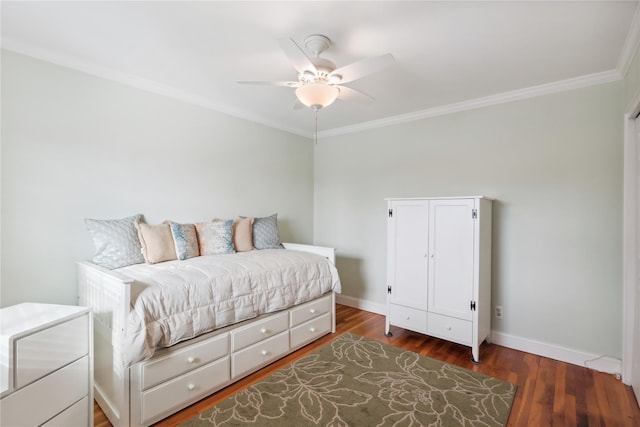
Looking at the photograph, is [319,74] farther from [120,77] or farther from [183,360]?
[183,360]

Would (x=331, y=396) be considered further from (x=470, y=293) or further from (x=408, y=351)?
(x=470, y=293)

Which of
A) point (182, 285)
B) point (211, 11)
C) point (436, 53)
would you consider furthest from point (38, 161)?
point (436, 53)

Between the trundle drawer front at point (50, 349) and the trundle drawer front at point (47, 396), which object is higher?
the trundle drawer front at point (50, 349)

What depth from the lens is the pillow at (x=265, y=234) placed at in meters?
3.30

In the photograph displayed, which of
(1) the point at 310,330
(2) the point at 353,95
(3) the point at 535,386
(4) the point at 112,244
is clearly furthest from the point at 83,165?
(3) the point at 535,386

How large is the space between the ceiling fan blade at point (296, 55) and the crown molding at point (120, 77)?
5.34ft

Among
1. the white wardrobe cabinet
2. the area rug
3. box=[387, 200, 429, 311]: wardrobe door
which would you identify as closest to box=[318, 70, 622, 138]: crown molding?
the white wardrobe cabinet

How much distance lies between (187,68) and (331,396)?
2.78 m

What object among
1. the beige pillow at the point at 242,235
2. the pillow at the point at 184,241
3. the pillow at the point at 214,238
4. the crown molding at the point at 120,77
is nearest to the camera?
the crown molding at the point at 120,77

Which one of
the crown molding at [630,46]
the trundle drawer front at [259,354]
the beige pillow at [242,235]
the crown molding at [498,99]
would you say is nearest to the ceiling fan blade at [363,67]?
the crown molding at [630,46]

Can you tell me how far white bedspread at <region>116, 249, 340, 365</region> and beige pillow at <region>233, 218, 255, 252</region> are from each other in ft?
1.11

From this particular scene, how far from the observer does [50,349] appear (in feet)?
4.90

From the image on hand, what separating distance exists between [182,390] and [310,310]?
1.25m

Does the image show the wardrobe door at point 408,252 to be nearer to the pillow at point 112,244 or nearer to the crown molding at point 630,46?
the crown molding at point 630,46
